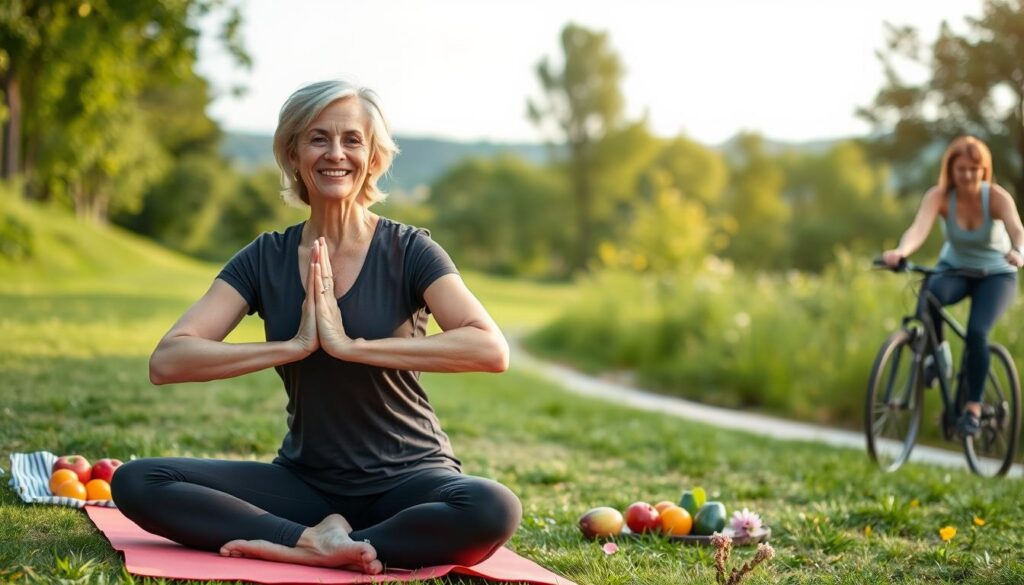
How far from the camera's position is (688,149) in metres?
70.2

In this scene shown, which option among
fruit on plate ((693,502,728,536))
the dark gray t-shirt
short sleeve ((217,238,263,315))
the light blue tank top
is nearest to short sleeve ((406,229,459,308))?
the dark gray t-shirt

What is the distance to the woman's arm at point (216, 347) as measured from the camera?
3.43 m

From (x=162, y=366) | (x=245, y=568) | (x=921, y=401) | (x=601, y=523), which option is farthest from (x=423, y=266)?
(x=921, y=401)

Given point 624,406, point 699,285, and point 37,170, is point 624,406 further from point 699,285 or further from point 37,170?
point 37,170

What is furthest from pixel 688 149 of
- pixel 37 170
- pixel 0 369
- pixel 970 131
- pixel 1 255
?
pixel 0 369

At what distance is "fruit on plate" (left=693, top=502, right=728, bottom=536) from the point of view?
4.43 m

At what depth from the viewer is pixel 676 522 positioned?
441 centimetres

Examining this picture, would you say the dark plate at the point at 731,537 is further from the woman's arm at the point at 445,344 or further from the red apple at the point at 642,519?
the woman's arm at the point at 445,344

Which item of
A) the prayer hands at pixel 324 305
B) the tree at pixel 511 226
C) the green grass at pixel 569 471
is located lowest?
the tree at pixel 511 226

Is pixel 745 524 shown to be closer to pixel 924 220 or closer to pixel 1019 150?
pixel 924 220

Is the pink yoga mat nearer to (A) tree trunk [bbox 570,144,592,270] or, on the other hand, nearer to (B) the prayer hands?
→ (B) the prayer hands

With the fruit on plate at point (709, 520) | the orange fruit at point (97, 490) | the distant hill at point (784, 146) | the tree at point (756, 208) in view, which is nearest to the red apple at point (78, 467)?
the orange fruit at point (97, 490)

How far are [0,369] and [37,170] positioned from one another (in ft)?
89.7

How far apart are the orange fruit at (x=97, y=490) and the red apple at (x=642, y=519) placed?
2012 millimetres
